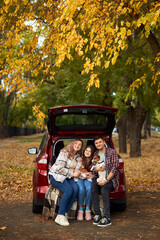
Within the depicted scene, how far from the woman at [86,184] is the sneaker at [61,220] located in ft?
1.23

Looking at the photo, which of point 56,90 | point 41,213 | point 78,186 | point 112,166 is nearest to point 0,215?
point 41,213

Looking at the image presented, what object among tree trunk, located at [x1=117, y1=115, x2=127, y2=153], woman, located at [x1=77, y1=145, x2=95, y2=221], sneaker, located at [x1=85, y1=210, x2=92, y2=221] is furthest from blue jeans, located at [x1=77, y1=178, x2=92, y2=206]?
tree trunk, located at [x1=117, y1=115, x2=127, y2=153]

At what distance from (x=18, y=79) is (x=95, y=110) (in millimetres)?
3158

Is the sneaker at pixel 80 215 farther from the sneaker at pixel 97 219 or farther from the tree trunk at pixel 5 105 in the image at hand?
the tree trunk at pixel 5 105

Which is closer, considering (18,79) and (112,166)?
(112,166)

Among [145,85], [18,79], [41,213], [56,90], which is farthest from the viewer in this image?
[56,90]

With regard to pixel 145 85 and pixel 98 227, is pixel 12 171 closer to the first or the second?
pixel 145 85

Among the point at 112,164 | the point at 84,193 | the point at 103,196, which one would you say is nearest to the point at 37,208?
the point at 84,193

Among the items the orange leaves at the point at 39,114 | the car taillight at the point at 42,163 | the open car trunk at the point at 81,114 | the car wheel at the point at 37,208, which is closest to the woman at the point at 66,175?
the car taillight at the point at 42,163

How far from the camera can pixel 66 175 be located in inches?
229

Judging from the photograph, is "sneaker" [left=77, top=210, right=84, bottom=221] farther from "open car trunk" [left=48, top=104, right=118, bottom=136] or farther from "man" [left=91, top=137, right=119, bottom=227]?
"open car trunk" [left=48, top=104, right=118, bottom=136]

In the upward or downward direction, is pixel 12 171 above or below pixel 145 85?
below

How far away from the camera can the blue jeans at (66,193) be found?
18.2 feet

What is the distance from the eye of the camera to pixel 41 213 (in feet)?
20.7
